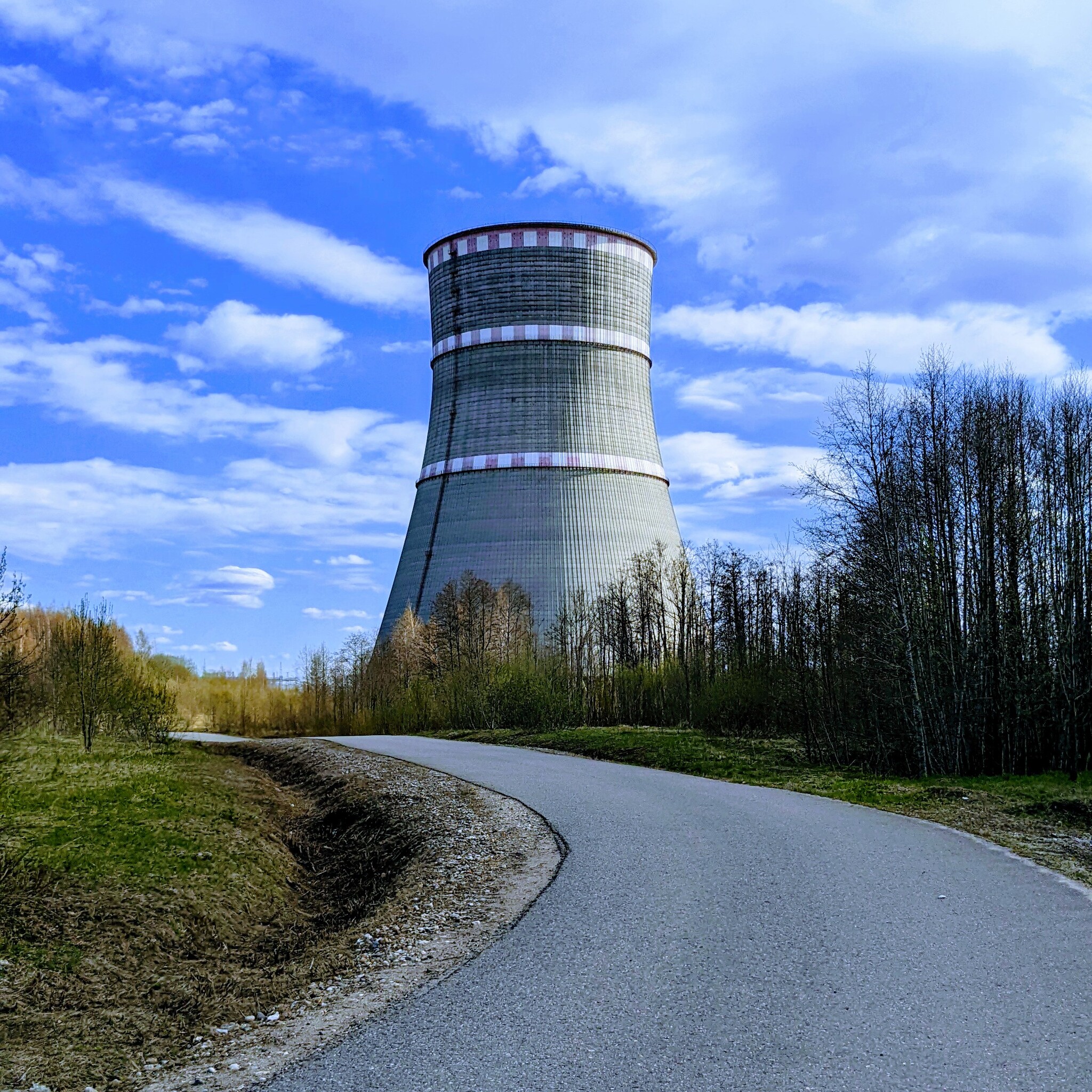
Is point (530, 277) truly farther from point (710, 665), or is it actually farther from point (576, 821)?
point (576, 821)

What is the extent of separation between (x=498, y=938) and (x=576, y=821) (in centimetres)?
344

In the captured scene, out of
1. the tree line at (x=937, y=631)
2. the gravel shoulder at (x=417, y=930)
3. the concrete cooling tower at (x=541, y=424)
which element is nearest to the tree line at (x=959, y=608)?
the tree line at (x=937, y=631)

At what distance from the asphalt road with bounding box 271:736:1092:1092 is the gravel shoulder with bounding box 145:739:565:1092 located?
0.17 metres

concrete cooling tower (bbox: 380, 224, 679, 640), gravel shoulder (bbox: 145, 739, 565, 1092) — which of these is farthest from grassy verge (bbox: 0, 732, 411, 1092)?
concrete cooling tower (bbox: 380, 224, 679, 640)

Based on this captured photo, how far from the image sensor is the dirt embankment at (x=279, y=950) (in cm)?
396

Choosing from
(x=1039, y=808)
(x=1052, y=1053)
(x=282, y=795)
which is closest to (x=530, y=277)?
(x=282, y=795)

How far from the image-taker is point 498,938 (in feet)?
16.6

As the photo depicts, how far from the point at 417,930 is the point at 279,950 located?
4.03 feet

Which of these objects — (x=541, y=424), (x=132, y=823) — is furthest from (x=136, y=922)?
(x=541, y=424)

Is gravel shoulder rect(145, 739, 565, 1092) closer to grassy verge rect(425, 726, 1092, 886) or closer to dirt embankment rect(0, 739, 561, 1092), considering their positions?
dirt embankment rect(0, 739, 561, 1092)

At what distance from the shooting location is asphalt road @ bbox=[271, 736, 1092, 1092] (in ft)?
11.1

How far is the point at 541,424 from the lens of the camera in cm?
3225

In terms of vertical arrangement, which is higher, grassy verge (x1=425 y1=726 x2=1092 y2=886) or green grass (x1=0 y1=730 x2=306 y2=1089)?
grassy verge (x1=425 y1=726 x2=1092 y2=886)

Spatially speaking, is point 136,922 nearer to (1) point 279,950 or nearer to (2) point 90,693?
(1) point 279,950
